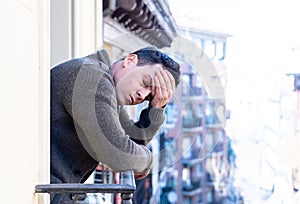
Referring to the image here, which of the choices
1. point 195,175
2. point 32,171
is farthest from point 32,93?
point 195,175

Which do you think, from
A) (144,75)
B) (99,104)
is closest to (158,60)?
(144,75)

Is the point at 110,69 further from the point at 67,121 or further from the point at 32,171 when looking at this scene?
the point at 32,171

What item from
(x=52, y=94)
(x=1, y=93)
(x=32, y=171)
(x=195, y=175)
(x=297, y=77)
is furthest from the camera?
(x=195, y=175)

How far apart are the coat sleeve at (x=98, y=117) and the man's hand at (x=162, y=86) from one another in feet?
0.61

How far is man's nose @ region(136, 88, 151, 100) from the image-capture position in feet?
4.14

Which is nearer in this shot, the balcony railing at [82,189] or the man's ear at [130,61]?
the balcony railing at [82,189]

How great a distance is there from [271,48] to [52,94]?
202 centimetres

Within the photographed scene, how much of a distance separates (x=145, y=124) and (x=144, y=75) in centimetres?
31

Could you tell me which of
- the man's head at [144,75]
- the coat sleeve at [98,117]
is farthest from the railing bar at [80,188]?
the man's head at [144,75]

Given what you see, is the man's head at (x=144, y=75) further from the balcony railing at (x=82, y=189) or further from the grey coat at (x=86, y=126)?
the balcony railing at (x=82, y=189)

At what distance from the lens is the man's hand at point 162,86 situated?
1228mm

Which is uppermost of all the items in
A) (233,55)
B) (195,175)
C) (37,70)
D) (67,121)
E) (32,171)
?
(233,55)

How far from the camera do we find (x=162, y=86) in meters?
1.26

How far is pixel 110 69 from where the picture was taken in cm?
126
